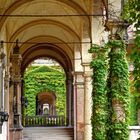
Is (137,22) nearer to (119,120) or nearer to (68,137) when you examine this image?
(119,120)

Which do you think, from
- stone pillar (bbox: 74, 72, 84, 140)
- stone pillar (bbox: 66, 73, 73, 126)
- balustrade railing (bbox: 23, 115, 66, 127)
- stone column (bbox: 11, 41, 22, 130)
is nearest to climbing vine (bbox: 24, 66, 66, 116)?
balustrade railing (bbox: 23, 115, 66, 127)

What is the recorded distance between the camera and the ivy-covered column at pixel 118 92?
11.0 meters

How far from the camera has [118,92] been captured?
10961 mm

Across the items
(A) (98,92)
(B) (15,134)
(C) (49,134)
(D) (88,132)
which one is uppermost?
(A) (98,92)

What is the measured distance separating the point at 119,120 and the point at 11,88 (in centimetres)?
1493

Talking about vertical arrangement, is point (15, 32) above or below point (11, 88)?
above

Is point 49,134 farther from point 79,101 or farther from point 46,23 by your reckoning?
point 46,23

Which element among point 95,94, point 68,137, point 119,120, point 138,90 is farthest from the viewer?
point 68,137

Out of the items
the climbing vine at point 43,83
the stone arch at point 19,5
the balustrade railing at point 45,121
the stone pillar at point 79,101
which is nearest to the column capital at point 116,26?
the stone arch at point 19,5

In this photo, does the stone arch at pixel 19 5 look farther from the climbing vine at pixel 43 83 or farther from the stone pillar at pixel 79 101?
the climbing vine at pixel 43 83

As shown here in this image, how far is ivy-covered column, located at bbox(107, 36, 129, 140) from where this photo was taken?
1102cm

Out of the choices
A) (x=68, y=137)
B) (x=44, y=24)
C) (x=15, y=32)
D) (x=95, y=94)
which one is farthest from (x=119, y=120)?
(x=68, y=137)

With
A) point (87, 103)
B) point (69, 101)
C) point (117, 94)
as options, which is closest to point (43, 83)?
point (69, 101)

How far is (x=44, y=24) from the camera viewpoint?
25.1 m
